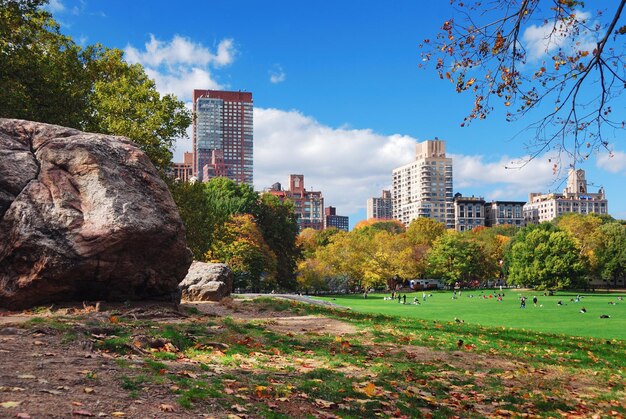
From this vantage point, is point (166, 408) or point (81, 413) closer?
point (81, 413)

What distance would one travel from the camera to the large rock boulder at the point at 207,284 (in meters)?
27.9

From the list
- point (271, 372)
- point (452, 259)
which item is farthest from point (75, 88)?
point (452, 259)

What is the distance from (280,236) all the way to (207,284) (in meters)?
48.1

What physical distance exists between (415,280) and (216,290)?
3483 inches

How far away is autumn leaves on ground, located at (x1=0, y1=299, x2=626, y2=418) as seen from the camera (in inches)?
299

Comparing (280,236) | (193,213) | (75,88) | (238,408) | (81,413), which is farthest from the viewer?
(280,236)

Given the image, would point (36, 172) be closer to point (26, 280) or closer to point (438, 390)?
point (26, 280)

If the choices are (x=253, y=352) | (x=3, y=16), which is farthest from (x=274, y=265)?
(x=253, y=352)

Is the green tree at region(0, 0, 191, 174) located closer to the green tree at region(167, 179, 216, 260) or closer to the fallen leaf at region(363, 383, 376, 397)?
the green tree at region(167, 179, 216, 260)

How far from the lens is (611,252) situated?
10600 centimetres

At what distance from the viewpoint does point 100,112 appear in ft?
121

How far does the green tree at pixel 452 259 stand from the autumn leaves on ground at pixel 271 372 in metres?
88.6

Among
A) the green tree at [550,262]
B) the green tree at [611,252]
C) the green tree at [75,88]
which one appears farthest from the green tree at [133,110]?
the green tree at [611,252]

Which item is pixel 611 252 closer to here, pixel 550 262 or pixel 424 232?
pixel 550 262
